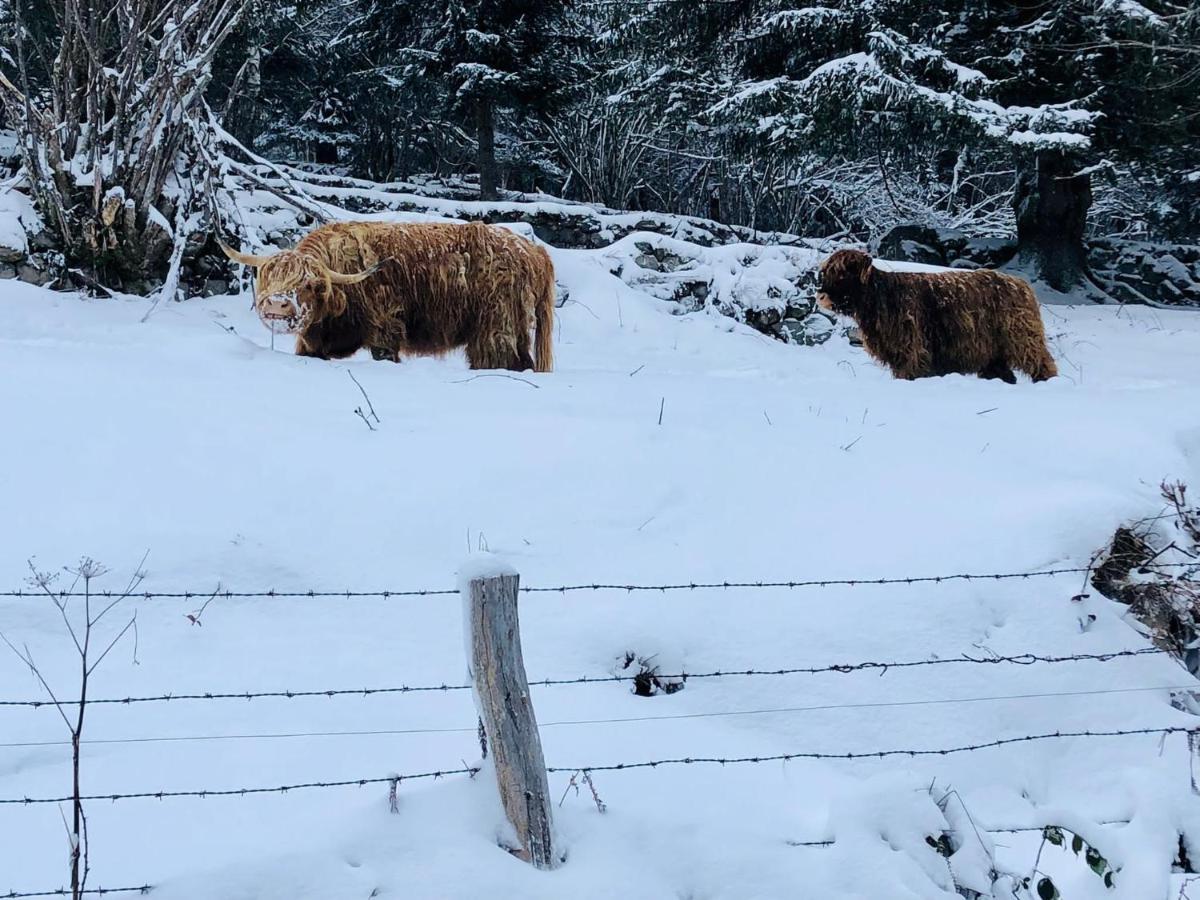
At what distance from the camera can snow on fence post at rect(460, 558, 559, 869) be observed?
7.37 feet

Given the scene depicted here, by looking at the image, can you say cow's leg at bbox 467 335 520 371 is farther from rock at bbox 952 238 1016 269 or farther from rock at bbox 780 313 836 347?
rock at bbox 952 238 1016 269

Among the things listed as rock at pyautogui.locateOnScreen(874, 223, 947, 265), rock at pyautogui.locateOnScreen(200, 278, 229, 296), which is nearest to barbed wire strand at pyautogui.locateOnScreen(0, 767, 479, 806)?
rock at pyautogui.locateOnScreen(200, 278, 229, 296)

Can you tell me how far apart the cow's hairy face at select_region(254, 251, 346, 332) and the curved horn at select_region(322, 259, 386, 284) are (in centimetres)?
3

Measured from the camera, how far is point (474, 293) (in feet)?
20.6

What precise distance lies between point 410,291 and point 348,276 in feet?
1.39

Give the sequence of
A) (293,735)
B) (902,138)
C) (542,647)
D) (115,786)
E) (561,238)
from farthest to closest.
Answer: (561,238)
(902,138)
(542,647)
(293,735)
(115,786)

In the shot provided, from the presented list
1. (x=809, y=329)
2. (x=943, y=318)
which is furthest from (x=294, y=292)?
(x=809, y=329)

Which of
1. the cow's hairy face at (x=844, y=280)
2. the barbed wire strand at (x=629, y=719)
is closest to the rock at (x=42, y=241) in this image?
the cow's hairy face at (x=844, y=280)

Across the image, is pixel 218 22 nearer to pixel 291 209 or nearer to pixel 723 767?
pixel 291 209

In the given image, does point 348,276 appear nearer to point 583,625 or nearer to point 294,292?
point 294,292

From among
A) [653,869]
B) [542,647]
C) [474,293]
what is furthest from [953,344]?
[653,869]

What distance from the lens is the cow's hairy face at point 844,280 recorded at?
7.39 m

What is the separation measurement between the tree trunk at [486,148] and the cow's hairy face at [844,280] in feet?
29.9

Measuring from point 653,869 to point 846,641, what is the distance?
145cm
